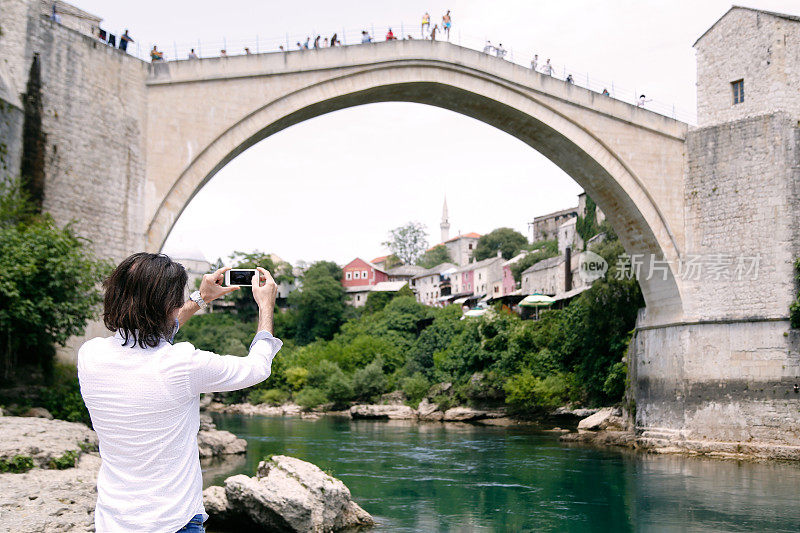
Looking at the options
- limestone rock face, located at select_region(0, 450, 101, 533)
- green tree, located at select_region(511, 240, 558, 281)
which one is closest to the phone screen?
limestone rock face, located at select_region(0, 450, 101, 533)

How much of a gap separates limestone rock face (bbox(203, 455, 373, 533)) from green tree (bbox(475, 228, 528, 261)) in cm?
4195

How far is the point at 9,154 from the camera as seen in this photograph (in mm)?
9250

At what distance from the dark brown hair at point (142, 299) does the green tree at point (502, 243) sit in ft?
154

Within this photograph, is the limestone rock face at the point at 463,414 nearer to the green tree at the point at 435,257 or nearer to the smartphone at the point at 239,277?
the smartphone at the point at 239,277

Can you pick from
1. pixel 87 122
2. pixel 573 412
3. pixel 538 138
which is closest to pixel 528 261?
pixel 573 412

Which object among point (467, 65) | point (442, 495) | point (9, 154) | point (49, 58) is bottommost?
point (442, 495)

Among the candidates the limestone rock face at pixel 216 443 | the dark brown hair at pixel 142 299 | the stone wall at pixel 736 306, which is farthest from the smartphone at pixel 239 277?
the stone wall at pixel 736 306

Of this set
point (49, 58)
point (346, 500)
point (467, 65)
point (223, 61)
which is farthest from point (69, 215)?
point (467, 65)

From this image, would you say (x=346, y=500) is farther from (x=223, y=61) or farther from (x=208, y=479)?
(x=223, y=61)

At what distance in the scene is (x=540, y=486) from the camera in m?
9.12

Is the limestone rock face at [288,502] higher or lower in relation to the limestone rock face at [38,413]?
lower

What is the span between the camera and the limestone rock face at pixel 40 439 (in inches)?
242

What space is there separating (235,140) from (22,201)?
3157mm

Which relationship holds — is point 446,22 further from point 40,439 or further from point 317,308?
point 317,308
